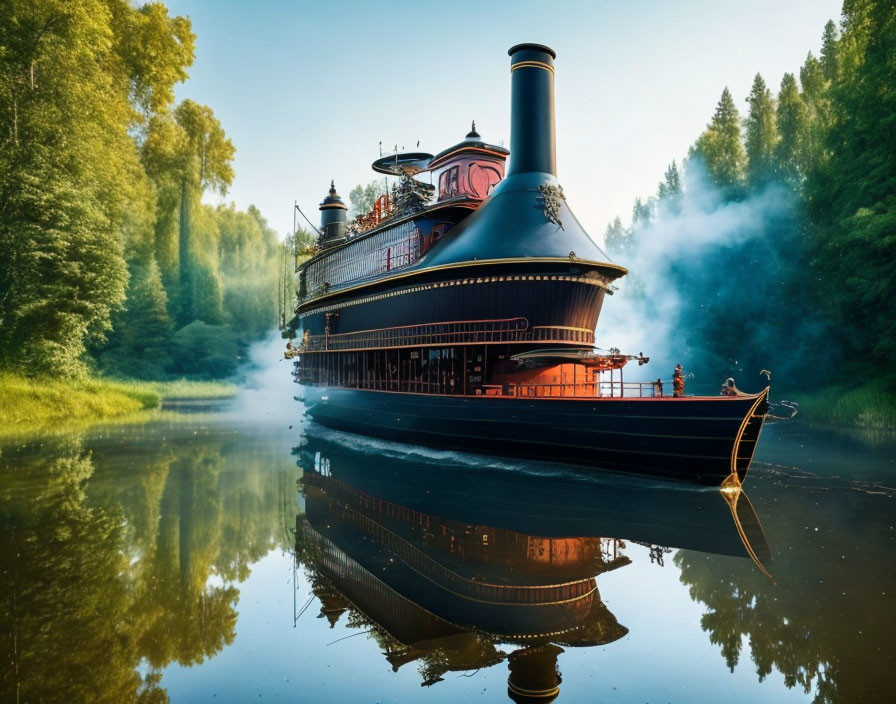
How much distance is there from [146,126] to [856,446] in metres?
54.1

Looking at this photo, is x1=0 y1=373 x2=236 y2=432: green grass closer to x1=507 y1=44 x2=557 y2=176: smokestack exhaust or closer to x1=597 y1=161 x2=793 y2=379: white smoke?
x1=507 y1=44 x2=557 y2=176: smokestack exhaust

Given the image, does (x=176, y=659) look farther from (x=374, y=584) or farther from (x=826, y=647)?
(x=826, y=647)

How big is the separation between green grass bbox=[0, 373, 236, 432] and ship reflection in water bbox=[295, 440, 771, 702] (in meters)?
16.8

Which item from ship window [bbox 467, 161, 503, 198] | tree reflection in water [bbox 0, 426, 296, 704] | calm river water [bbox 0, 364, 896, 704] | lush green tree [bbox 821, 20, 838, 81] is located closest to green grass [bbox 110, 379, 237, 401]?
Answer: tree reflection in water [bbox 0, 426, 296, 704]

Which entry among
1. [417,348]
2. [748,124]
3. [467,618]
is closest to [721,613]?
[467,618]

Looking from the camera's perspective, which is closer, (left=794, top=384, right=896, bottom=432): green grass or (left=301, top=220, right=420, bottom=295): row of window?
Result: (left=301, top=220, right=420, bottom=295): row of window

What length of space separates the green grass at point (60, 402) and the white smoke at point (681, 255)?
29.8 metres

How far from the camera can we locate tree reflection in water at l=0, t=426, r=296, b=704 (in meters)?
6.59

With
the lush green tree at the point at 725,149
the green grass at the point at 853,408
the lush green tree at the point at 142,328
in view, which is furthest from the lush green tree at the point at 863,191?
the lush green tree at the point at 142,328

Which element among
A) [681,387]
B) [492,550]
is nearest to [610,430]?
[681,387]

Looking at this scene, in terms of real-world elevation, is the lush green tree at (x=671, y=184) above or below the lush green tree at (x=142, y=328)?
above

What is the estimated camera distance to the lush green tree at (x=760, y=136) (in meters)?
40.9

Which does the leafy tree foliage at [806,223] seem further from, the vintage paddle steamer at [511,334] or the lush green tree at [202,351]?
the lush green tree at [202,351]

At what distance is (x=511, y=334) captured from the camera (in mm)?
19547
